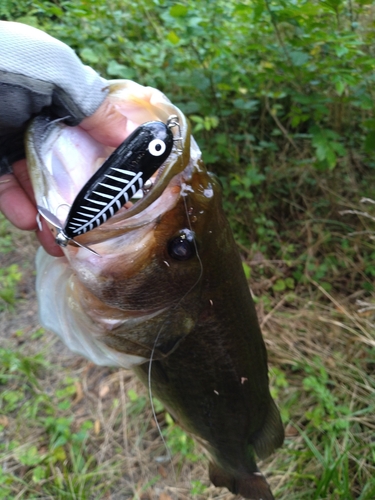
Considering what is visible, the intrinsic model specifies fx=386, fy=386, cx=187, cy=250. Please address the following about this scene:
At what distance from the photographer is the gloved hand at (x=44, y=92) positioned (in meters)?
0.96

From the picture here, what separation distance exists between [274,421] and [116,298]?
1.03m

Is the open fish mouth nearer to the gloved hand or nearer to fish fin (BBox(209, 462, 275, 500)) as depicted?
the gloved hand

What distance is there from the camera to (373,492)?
182cm

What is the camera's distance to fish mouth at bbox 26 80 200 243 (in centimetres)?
94

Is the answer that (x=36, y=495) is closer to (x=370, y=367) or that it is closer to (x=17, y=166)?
(x=17, y=166)

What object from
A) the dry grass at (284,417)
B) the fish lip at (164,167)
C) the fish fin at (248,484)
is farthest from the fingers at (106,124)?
the dry grass at (284,417)

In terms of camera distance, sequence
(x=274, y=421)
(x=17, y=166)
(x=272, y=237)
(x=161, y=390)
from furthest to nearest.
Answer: (x=272, y=237)
(x=274, y=421)
(x=161, y=390)
(x=17, y=166)

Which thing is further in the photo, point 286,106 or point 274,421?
point 286,106

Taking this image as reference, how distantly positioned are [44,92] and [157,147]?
409 mm

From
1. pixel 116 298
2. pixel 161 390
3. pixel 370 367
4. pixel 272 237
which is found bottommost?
pixel 370 367

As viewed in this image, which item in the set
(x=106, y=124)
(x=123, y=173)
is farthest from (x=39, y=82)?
(x=123, y=173)

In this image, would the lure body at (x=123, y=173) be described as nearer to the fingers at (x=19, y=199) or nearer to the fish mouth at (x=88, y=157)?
the fish mouth at (x=88, y=157)

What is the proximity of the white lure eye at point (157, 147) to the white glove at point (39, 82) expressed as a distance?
1.28ft

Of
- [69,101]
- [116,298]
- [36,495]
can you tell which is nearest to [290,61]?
[69,101]
